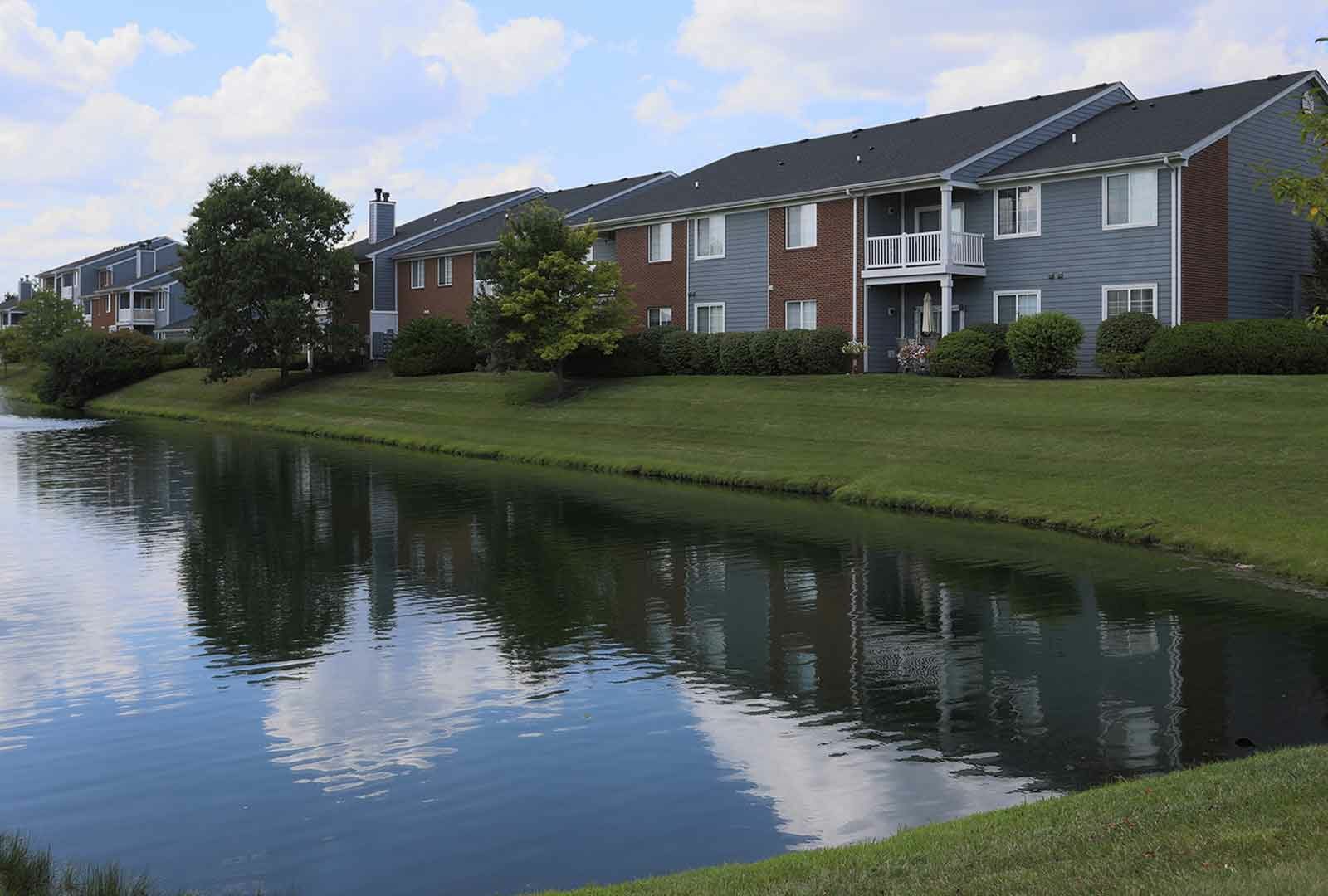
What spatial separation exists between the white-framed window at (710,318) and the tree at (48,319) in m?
69.1

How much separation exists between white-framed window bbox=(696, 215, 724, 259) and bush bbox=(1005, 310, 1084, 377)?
51.5ft

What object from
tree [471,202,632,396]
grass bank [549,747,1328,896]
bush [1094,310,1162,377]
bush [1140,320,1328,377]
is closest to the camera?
grass bank [549,747,1328,896]

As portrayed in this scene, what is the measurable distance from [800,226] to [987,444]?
18.8 meters

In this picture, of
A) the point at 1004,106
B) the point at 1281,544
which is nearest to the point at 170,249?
the point at 1004,106

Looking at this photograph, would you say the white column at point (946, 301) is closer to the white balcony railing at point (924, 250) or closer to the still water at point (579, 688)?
the white balcony railing at point (924, 250)

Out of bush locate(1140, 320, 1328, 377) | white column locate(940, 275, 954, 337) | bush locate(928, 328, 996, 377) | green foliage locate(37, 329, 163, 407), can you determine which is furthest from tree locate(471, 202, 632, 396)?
green foliage locate(37, 329, 163, 407)

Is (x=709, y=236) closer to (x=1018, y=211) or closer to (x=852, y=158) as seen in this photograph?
(x=852, y=158)

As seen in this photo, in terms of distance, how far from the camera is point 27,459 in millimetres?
42062

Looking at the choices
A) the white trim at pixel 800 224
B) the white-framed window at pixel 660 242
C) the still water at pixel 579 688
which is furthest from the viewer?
the white-framed window at pixel 660 242

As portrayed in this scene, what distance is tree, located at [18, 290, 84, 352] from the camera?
351ft

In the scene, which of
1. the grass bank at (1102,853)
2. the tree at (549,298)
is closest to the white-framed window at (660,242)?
the tree at (549,298)

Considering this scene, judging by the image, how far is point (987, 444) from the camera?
31562 mm

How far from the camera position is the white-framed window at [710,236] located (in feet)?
170

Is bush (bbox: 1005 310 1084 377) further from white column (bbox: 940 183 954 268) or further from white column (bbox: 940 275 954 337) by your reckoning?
white column (bbox: 940 183 954 268)
